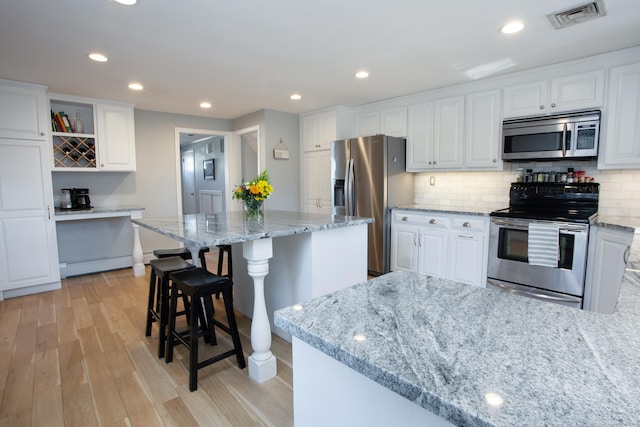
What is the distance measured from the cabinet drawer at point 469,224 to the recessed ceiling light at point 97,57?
11.8 ft

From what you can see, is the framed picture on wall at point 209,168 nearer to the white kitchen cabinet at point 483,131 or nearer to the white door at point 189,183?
the white door at point 189,183

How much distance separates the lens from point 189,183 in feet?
26.7

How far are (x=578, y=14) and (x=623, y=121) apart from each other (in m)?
1.14

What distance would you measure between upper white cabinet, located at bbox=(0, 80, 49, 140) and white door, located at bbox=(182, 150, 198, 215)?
4.16 m

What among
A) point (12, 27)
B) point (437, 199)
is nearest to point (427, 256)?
point (437, 199)

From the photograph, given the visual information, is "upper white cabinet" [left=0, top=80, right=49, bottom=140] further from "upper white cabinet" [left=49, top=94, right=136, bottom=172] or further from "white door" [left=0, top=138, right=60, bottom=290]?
"upper white cabinet" [left=49, top=94, right=136, bottom=172]

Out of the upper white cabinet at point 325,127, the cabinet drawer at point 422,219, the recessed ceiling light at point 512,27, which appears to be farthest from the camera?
the upper white cabinet at point 325,127

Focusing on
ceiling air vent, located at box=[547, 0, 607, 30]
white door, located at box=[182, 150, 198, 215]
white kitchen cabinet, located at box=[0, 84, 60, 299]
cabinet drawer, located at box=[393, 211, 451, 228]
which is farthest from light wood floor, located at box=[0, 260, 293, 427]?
white door, located at box=[182, 150, 198, 215]

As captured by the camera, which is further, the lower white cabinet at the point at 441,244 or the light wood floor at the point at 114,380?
the lower white cabinet at the point at 441,244

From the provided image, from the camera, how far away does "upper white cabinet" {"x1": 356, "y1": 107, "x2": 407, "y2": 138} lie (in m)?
4.23

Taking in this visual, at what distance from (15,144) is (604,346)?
479 centimetres

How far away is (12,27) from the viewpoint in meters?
2.32

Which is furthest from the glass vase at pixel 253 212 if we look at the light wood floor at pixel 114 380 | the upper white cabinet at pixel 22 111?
the upper white cabinet at pixel 22 111

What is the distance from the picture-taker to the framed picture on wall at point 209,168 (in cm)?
682
